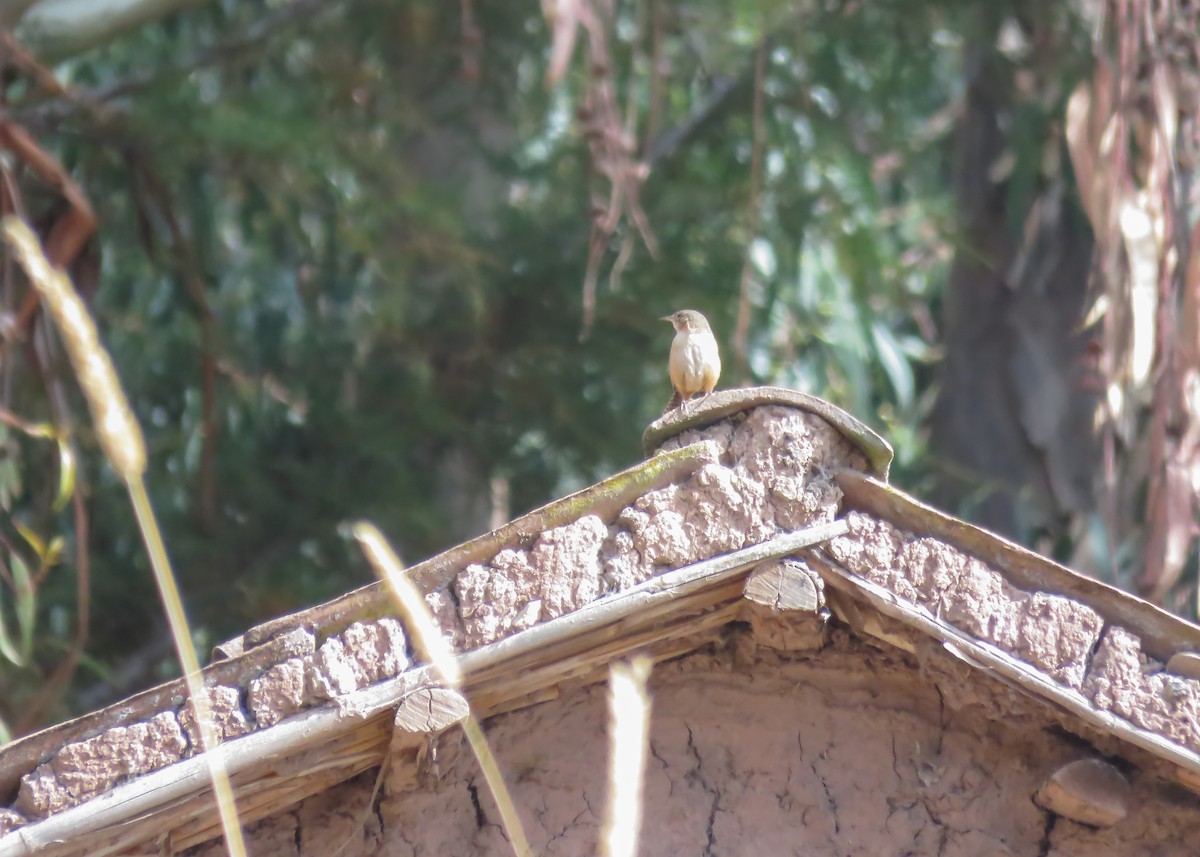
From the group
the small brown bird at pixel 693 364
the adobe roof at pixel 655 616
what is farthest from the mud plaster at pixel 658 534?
the small brown bird at pixel 693 364

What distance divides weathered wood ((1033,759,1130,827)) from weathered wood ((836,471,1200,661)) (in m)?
0.33

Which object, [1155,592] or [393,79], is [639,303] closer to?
[393,79]

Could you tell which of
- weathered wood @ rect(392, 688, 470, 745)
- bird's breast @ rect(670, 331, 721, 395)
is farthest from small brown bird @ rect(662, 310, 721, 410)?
weathered wood @ rect(392, 688, 470, 745)

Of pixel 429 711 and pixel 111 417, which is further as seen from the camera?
pixel 429 711

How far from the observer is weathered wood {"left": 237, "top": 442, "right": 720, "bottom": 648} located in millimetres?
3336

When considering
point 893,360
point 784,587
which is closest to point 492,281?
point 893,360

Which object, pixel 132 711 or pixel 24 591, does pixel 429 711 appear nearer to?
pixel 132 711

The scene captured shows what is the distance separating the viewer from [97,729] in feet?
10.8

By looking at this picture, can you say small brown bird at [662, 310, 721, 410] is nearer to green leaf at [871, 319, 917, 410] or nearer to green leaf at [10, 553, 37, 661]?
green leaf at [10, 553, 37, 661]

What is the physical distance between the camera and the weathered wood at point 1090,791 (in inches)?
133

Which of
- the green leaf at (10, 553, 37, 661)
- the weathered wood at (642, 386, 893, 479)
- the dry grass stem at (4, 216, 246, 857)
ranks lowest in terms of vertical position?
the green leaf at (10, 553, 37, 661)

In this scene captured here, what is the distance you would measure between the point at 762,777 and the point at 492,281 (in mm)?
5896

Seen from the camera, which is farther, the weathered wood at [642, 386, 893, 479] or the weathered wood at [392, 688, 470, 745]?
the weathered wood at [642, 386, 893, 479]

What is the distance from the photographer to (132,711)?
330cm
